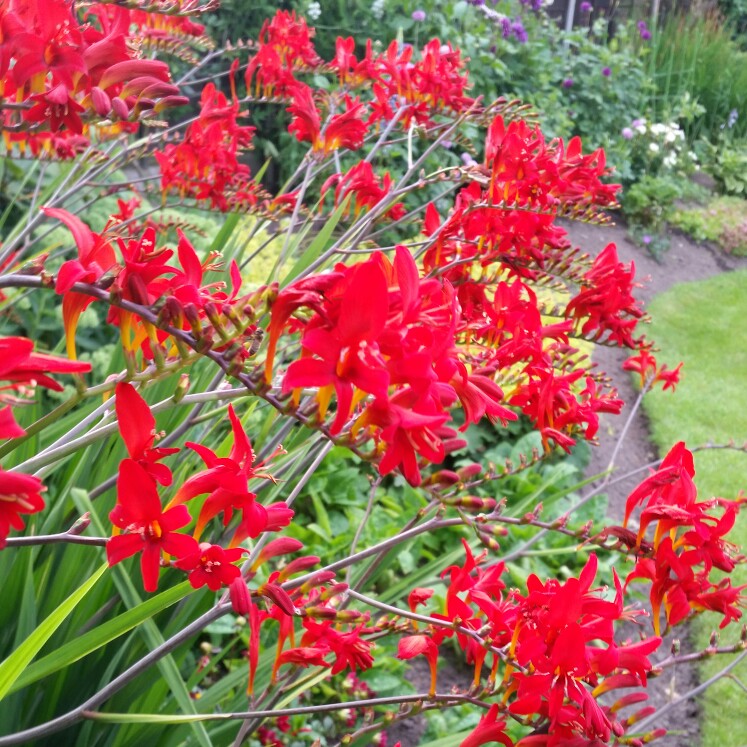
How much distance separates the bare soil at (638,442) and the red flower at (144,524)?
1.32m

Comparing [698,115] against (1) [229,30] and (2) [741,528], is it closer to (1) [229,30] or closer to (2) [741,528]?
(1) [229,30]

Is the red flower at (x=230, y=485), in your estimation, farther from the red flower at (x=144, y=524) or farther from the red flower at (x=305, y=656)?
the red flower at (x=305, y=656)

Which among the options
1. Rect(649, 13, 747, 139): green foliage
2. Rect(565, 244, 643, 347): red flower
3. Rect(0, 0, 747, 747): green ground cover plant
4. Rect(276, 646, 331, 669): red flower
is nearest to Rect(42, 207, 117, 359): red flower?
Rect(0, 0, 747, 747): green ground cover plant

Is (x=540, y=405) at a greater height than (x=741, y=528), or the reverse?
(x=540, y=405)

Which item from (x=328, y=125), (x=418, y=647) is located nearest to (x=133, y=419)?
(x=418, y=647)

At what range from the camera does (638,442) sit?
15.0ft

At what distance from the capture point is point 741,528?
3.87 m

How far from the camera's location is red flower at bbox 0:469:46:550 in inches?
26.2

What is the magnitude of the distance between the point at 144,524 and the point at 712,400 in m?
4.72

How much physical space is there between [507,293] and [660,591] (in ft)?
2.00

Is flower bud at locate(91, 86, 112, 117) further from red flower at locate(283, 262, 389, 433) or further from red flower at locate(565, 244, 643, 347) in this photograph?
red flower at locate(565, 244, 643, 347)

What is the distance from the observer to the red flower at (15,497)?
666mm

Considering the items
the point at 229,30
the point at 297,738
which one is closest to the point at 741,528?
the point at 297,738

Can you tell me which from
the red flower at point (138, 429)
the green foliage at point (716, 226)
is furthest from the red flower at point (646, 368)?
the green foliage at point (716, 226)
